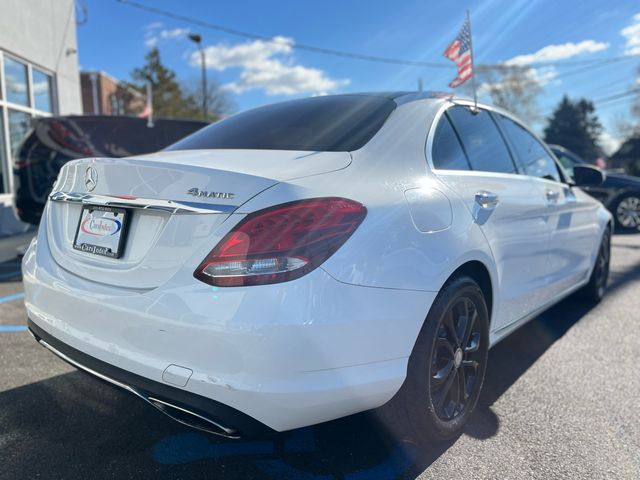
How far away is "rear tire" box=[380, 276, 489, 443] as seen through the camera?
1.97m

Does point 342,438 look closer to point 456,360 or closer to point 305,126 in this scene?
point 456,360

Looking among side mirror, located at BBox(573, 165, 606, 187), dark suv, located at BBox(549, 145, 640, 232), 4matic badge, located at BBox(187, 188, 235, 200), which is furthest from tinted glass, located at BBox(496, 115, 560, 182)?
dark suv, located at BBox(549, 145, 640, 232)

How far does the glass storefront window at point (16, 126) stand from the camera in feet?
33.6

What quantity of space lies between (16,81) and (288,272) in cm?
1125

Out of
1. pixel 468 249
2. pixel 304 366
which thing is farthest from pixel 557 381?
pixel 304 366

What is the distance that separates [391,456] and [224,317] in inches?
41.7

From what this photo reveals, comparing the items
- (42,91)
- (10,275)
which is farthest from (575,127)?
(10,275)

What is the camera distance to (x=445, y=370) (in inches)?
86.0

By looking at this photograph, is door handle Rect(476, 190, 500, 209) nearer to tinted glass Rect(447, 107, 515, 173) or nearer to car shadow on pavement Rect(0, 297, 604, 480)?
tinted glass Rect(447, 107, 515, 173)

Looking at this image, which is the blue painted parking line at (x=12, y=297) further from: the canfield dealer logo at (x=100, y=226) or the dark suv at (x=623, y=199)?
the dark suv at (x=623, y=199)

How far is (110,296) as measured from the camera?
5.95ft

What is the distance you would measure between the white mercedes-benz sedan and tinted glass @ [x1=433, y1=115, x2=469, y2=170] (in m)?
0.01

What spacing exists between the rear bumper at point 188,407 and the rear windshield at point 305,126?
108 cm

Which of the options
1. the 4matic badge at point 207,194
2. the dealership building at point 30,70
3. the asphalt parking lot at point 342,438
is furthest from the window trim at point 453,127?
the dealership building at point 30,70
